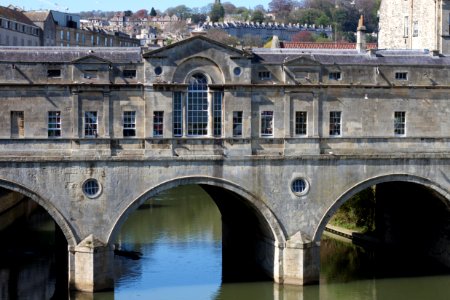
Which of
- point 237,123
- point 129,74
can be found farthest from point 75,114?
point 237,123

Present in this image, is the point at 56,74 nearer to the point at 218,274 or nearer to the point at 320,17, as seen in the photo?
the point at 218,274

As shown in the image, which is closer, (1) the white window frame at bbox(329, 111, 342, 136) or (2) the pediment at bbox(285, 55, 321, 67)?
(2) the pediment at bbox(285, 55, 321, 67)

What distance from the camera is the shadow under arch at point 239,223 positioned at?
130 feet

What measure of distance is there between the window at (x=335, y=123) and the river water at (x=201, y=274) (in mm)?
6802

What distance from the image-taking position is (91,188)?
1538 inches

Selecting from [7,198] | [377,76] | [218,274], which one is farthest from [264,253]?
[7,198]

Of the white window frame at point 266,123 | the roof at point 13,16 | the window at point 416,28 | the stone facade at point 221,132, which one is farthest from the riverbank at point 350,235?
the roof at point 13,16

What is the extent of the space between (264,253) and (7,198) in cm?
2024

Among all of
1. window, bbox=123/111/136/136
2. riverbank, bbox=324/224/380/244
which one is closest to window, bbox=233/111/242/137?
window, bbox=123/111/136/136

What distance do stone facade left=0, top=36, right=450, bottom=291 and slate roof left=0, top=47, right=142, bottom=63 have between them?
73 millimetres

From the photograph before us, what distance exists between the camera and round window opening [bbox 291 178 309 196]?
40.8 meters

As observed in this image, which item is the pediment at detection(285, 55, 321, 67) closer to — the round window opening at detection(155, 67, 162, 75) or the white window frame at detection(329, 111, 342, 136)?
the white window frame at detection(329, 111, 342, 136)

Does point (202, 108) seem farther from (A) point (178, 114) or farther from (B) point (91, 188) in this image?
(B) point (91, 188)

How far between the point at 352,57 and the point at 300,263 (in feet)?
31.3
